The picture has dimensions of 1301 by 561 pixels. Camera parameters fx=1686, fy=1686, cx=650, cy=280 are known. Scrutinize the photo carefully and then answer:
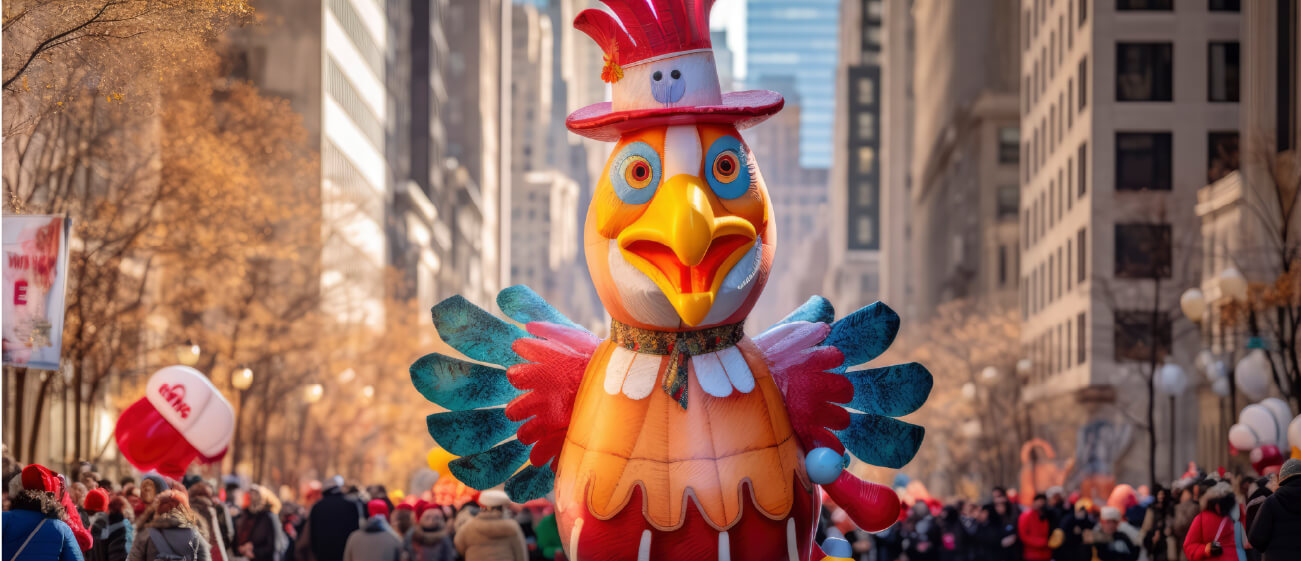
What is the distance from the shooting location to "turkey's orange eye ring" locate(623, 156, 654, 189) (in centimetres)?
920

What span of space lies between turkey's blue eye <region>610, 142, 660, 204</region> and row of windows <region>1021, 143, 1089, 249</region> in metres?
42.4

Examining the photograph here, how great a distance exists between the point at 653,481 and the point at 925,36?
10119 centimetres

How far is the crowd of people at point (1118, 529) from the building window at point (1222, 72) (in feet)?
88.1

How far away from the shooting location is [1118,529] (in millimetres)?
18000

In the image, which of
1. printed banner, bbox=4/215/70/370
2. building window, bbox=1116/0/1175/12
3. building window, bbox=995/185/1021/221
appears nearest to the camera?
printed banner, bbox=4/215/70/370

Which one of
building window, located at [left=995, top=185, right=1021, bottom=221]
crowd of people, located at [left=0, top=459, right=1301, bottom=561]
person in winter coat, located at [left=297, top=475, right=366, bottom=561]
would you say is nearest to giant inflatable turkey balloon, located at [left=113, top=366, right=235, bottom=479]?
crowd of people, located at [left=0, top=459, right=1301, bottom=561]

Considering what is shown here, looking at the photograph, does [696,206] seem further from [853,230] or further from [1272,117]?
[853,230]

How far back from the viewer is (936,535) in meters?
20.7

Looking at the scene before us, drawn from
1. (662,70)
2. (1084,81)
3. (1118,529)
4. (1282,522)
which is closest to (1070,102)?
(1084,81)

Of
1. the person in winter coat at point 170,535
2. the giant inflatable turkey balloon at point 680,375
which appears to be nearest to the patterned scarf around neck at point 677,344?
the giant inflatable turkey balloon at point 680,375

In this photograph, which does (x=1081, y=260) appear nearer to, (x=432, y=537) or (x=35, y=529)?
(x=432, y=537)

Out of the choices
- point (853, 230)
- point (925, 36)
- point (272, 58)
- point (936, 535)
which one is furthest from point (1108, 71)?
point (853, 230)

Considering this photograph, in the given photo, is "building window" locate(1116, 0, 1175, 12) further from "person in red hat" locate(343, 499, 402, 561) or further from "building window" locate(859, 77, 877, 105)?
"building window" locate(859, 77, 877, 105)

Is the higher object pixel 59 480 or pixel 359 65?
pixel 359 65
